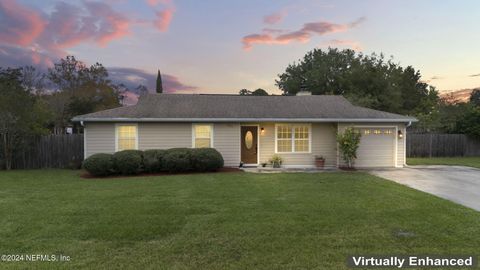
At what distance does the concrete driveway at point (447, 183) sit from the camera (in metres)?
8.53

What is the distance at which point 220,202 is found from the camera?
300 inches

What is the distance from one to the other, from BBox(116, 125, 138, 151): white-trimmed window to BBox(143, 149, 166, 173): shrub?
1.49 metres

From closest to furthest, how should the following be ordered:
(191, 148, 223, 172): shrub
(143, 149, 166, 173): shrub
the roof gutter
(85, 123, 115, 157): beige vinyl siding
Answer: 1. (143, 149, 166, 173): shrub
2. (191, 148, 223, 172): shrub
3. the roof gutter
4. (85, 123, 115, 157): beige vinyl siding

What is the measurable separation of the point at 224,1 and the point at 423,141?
17.1 metres

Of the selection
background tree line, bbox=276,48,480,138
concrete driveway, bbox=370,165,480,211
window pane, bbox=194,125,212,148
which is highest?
background tree line, bbox=276,48,480,138

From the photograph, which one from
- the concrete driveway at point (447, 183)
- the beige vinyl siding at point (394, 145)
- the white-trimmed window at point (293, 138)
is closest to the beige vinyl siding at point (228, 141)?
the white-trimmed window at point (293, 138)

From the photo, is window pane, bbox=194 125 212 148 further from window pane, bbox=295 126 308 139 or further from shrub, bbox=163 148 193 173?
window pane, bbox=295 126 308 139

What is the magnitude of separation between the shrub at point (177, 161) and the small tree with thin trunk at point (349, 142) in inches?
265

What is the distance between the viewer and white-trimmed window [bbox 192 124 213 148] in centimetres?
1495

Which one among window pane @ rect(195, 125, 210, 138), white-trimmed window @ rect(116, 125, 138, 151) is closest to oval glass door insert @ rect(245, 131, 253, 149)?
window pane @ rect(195, 125, 210, 138)

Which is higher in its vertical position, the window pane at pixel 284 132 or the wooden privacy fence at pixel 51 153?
the window pane at pixel 284 132

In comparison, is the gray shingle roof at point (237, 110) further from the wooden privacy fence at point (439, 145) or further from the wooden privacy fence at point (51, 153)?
the wooden privacy fence at point (439, 145)

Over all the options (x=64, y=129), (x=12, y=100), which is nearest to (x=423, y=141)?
(x=12, y=100)

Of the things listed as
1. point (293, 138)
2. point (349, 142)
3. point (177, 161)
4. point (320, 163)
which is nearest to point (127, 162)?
point (177, 161)
